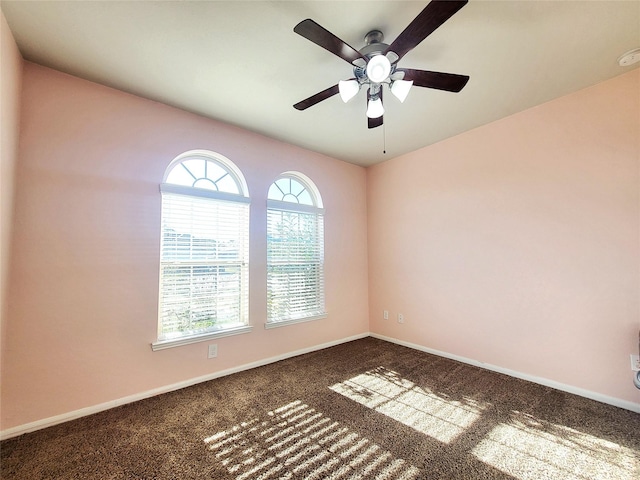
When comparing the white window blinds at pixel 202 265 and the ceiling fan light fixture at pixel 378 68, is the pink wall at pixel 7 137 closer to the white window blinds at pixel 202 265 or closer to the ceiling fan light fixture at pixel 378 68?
the white window blinds at pixel 202 265

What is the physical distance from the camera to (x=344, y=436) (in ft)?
6.09

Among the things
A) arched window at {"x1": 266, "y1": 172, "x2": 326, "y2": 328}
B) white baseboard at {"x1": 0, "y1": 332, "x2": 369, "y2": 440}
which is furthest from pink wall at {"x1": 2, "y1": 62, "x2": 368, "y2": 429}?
arched window at {"x1": 266, "y1": 172, "x2": 326, "y2": 328}

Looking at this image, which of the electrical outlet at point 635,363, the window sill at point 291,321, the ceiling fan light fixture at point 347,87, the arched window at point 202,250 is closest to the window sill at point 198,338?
the arched window at point 202,250

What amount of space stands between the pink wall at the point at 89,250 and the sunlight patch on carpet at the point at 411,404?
1.34 m

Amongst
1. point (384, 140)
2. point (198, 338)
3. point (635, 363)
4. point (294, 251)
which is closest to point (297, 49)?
point (384, 140)

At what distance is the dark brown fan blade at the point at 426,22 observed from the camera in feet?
3.90

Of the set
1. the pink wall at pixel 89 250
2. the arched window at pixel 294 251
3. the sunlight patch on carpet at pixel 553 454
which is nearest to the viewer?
the sunlight patch on carpet at pixel 553 454

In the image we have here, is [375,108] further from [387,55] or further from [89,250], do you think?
[89,250]

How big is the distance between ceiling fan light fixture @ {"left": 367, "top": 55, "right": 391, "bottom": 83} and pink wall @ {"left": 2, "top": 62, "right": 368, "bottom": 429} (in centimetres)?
188

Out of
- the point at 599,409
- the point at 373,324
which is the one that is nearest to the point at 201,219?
the point at 373,324

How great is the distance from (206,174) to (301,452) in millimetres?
2580

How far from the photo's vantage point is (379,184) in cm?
423

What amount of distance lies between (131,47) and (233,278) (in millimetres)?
2088

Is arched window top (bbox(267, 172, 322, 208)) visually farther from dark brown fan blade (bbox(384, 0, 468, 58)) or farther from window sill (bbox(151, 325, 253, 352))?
dark brown fan blade (bbox(384, 0, 468, 58))
